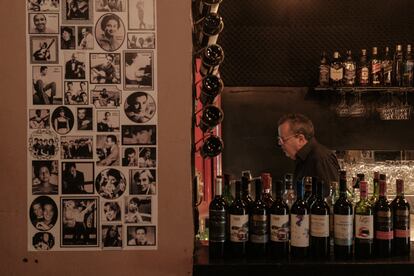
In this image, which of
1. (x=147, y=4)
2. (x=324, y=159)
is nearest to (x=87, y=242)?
(x=147, y=4)

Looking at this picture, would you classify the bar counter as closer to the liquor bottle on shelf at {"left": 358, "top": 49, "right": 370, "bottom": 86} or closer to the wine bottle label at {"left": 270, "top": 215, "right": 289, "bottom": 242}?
the wine bottle label at {"left": 270, "top": 215, "right": 289, "bottom": 242}

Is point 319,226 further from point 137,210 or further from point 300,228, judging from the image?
point 137,210

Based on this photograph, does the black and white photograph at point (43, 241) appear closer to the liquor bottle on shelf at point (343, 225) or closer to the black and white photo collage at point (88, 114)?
the black and white photo collage at point (88, 114)

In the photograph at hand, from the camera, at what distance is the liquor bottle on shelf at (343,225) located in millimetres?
2080

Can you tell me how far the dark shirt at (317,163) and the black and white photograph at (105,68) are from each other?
6.34 feet

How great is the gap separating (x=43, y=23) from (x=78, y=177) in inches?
24.7

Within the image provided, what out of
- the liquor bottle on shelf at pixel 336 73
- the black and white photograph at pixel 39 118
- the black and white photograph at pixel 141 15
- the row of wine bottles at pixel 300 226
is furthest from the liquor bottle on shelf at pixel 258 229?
the liquor bottle on shelf at pixel 336 73

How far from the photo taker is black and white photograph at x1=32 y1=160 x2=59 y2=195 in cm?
208

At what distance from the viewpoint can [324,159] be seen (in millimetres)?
3715

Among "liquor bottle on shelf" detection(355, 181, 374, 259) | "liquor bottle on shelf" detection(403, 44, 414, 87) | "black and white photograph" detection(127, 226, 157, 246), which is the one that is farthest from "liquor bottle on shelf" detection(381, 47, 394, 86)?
"black and white photograph" detection(127, 226, 157, 246)

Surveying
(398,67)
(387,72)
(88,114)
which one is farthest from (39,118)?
(398,67)

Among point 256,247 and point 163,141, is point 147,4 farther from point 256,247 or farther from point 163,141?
point 256,247

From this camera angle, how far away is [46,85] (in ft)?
6.85

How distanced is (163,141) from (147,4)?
55 cm
